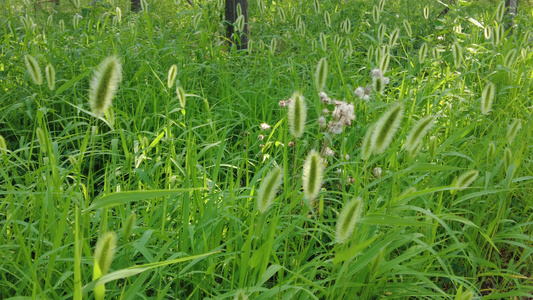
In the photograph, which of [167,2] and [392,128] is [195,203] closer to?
[392,128]

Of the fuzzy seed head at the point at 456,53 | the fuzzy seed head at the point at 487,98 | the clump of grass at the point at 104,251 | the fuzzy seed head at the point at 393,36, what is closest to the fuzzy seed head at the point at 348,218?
the clump of grass at the point at 104,251

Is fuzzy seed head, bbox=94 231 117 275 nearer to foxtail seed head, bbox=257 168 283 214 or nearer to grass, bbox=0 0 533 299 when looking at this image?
grass, bbox=0 0 533 299

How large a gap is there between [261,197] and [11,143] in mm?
2103

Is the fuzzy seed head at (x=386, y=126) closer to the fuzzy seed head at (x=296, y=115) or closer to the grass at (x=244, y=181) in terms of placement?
the grass at (x=244, y=181)

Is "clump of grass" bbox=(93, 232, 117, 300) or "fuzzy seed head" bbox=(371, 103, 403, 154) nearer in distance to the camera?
"clump of grass" bbox=(93, 232, 117, 300)

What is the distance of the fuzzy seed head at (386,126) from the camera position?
125 cm

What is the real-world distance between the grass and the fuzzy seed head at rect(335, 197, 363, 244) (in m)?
0.13

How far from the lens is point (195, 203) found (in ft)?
5.61

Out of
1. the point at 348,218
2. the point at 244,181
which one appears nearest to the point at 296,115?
the point at 348,218

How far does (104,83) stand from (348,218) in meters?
0.65

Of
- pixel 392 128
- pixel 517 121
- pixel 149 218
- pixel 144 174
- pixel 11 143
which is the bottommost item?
pixel 11 143

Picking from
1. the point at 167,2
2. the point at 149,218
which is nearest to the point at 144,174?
the point at 149,218

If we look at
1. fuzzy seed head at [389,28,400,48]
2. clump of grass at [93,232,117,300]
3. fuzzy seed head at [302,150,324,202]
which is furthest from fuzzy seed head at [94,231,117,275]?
fuzzy seed head at [389,28,400,48]

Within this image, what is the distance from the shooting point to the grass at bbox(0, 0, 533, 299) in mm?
1426
